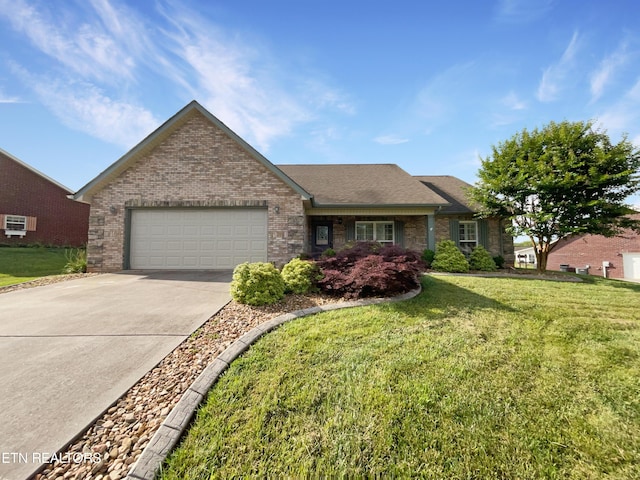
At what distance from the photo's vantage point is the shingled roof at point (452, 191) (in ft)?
40.2

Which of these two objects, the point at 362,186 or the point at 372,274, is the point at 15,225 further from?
the point at 372,274

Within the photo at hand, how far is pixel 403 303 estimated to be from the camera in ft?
16.6

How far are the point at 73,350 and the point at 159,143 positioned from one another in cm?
879

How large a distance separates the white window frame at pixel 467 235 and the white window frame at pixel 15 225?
26.0m

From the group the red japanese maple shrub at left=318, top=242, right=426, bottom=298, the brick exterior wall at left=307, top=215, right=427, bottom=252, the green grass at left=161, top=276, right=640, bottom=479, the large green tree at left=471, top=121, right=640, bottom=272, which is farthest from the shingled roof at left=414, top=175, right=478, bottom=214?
the green grass at left=161, top=276, right=640, bottom=479

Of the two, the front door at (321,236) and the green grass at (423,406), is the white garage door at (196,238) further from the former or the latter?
the green grass at (423,406)

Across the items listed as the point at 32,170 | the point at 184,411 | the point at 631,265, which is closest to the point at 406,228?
the point at 184,411

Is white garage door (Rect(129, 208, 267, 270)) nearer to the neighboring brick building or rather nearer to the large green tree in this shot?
the large green tree

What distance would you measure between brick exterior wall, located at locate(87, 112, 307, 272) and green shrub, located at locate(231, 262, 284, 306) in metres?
4.26

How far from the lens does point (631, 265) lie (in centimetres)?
1844

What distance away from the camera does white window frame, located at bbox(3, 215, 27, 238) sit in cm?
1555

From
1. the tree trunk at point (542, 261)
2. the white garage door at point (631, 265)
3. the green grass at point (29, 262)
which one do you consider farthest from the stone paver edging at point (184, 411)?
the white garage door at point (631, 265)

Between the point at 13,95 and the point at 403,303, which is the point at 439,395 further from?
the point at 13,95

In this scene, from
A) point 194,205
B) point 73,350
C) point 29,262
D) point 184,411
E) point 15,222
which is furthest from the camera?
point 15,222
